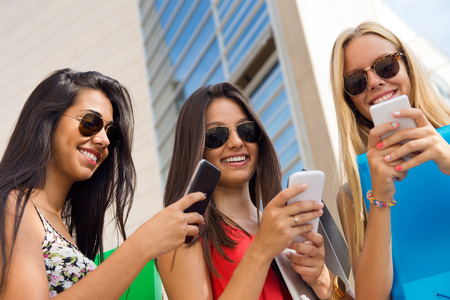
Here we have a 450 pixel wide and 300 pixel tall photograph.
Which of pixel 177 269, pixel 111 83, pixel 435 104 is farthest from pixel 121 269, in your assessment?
pixel 435 104

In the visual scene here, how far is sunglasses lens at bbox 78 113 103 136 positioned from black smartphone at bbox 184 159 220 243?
82 centimetres

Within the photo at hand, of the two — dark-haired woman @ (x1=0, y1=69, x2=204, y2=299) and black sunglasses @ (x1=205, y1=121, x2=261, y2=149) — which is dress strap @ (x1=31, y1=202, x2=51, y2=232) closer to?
dark-haired woman @ (x1=0, y1=69, x2=204, y2=299)

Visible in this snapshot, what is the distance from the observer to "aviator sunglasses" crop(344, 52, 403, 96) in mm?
2414

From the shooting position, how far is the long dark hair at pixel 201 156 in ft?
7.70

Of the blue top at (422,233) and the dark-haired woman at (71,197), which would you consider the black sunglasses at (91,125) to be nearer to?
the dark-haired woman at (71,197)

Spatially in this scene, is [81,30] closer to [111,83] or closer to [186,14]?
[186,14]

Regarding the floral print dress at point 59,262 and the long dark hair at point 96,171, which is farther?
the long dark hair at point 96,171

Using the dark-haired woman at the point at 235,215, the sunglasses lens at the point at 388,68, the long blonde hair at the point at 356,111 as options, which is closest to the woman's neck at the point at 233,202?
the dark-haired woman at the point at 235,215

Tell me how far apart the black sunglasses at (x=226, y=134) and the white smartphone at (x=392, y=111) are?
2.82ft

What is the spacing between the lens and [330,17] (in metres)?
8.39

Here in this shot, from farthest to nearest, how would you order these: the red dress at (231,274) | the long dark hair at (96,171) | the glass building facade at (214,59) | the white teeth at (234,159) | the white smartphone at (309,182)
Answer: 1. the glass building facade at (214,59)
2. the white teeth at (234,159)
3. the long dark hair at (96,171)
4. the red dress at (231,274)
5. the white smartphone at (309,182)

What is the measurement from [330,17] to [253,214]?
6.47 metres

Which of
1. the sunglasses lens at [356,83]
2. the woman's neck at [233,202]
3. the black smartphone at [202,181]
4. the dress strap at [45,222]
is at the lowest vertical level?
the dress strap at [45,222]

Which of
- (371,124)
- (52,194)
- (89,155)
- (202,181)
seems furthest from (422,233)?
(52,194)
